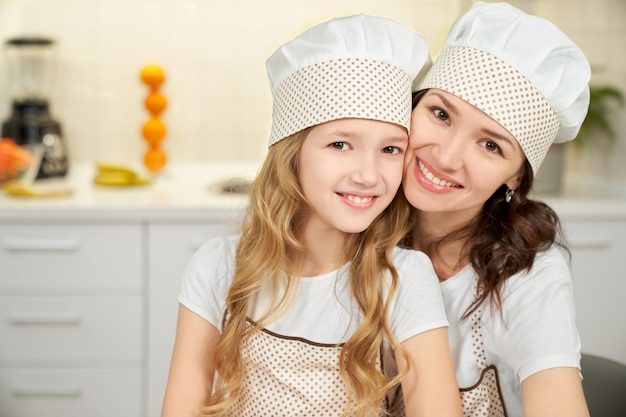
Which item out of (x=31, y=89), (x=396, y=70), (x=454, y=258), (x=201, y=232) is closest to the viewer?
(x=396, y=70)

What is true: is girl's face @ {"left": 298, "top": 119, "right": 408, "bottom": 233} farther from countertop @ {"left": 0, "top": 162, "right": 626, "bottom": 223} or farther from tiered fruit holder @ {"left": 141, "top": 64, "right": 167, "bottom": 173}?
tiered fruit holder @ {"left": 141, "top": 64, "right": 167, "bottom": 173}

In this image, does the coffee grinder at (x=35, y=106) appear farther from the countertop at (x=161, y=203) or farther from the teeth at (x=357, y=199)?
the teeth at (x=357, y=199)

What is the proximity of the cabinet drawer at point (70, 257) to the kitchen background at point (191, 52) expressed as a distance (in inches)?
24.9

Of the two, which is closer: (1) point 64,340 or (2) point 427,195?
(2) point 427,195

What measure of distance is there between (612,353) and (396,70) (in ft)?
5.25

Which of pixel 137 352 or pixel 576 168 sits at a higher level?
pixel 576 168

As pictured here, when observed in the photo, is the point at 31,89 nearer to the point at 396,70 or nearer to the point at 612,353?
the point at 396,70

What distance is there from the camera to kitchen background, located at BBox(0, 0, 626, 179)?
288 centimetres

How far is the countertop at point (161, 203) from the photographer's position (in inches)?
92.4

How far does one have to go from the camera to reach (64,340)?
2439mm

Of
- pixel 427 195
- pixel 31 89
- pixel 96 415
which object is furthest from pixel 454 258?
pixel 31 89

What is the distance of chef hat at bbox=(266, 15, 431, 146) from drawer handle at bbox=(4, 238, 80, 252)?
123 cm

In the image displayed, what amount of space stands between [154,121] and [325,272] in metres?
1.54

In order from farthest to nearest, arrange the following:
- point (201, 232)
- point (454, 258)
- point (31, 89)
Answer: point (31, 89)
point (201, 232)
point (454, 258)
